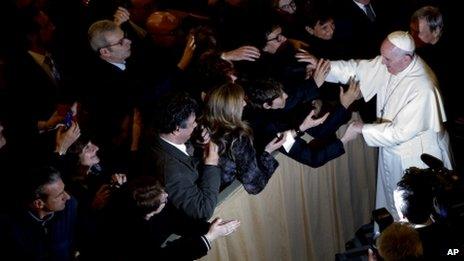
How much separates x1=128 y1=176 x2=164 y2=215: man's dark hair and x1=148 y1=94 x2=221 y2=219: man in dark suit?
0.28 meters

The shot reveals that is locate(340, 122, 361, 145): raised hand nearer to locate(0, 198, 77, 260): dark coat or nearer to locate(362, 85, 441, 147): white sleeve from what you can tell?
locate(362, 85, 441, 147): white sleeve

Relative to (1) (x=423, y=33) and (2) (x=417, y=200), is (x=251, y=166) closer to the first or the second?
(2) (x=417, y=200)

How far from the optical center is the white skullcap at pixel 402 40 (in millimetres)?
4605

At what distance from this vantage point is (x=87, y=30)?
223 inches

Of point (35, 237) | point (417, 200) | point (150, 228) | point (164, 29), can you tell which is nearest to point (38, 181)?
point (35, 237)

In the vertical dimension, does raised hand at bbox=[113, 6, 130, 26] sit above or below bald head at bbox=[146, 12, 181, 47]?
above

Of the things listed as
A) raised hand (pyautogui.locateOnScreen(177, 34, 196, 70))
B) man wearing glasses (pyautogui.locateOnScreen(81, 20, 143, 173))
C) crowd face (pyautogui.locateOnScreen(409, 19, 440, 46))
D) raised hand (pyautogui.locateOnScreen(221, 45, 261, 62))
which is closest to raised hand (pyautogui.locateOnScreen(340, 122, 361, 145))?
raised hand (pyautogui.locateOnScreen(221, 45, 261, 62))

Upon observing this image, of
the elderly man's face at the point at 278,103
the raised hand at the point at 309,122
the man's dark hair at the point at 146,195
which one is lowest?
the raised hand at the point at 309,122

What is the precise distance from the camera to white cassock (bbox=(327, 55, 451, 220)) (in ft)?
15.7

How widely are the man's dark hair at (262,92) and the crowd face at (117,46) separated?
1553 mm

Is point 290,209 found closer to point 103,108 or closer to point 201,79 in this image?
point 201,79

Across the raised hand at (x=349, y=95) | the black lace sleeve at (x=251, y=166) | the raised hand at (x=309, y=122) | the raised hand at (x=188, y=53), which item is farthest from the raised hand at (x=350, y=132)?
the raised hand at (x=188, y=53)

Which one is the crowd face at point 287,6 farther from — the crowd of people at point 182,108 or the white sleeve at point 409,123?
the white sleeve at point 409,123

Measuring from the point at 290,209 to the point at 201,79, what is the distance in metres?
1.48
